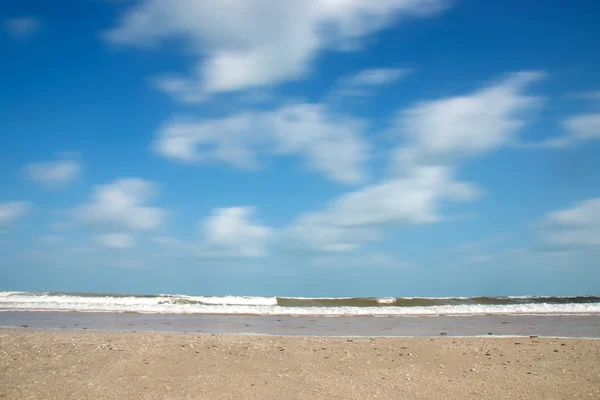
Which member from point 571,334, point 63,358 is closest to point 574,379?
point 571,334

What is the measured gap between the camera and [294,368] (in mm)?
10508

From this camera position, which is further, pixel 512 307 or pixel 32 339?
pixel 512 307

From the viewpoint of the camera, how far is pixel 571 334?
15711mm

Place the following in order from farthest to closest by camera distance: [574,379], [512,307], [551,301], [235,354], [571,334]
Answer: [551,301] → [512,307] → [571,334] → [235,354] → [574,379]

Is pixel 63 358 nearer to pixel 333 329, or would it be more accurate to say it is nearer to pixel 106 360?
pixel 106 360

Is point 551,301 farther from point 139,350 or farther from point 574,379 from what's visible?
point 139,350

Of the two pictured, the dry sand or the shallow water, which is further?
the shallow water

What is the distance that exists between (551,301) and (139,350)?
3644 centimetres

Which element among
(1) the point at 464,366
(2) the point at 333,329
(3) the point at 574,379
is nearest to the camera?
(3) the point at 574,379

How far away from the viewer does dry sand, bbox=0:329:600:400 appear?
887 cm

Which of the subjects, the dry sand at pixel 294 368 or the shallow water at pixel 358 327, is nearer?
the dry sand at pixel 294 368

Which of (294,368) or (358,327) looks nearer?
(294,368)

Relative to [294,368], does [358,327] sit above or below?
above

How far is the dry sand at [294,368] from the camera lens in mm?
8867
